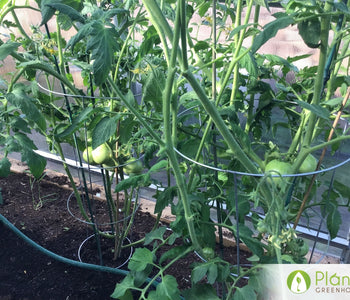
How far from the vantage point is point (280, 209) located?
0.74m

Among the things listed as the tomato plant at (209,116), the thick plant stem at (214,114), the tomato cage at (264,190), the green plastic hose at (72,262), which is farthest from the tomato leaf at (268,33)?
the green plastic hose at (72,262)

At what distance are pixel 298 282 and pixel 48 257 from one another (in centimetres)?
118

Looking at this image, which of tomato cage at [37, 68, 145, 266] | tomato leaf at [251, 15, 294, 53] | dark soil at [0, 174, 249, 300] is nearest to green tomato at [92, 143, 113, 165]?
tomato cage at [37, 68, 145, 266]

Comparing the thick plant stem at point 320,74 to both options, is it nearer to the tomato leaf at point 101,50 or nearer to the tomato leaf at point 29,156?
the tomato leaf at point 101,50

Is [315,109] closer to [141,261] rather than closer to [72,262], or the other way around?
[141,261]

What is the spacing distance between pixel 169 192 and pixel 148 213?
39.4 inches

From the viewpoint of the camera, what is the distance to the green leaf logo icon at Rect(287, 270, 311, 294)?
2.83 ft

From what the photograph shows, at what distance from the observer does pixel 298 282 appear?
868 millimetres

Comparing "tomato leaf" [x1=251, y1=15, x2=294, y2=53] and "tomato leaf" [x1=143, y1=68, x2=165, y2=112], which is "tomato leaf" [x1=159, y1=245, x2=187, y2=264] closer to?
"tomato leaf" [x1=143, y1=68, x2=165, y2=112]

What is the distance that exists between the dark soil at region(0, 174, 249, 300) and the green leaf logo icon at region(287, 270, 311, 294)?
0.68 meters

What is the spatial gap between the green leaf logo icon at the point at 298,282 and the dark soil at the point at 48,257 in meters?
0.68

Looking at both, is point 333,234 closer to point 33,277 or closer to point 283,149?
point 283,149

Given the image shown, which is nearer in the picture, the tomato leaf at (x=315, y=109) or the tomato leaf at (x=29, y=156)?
the tomato leaf at (x=315, y=109)

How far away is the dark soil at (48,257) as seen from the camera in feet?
4.74
